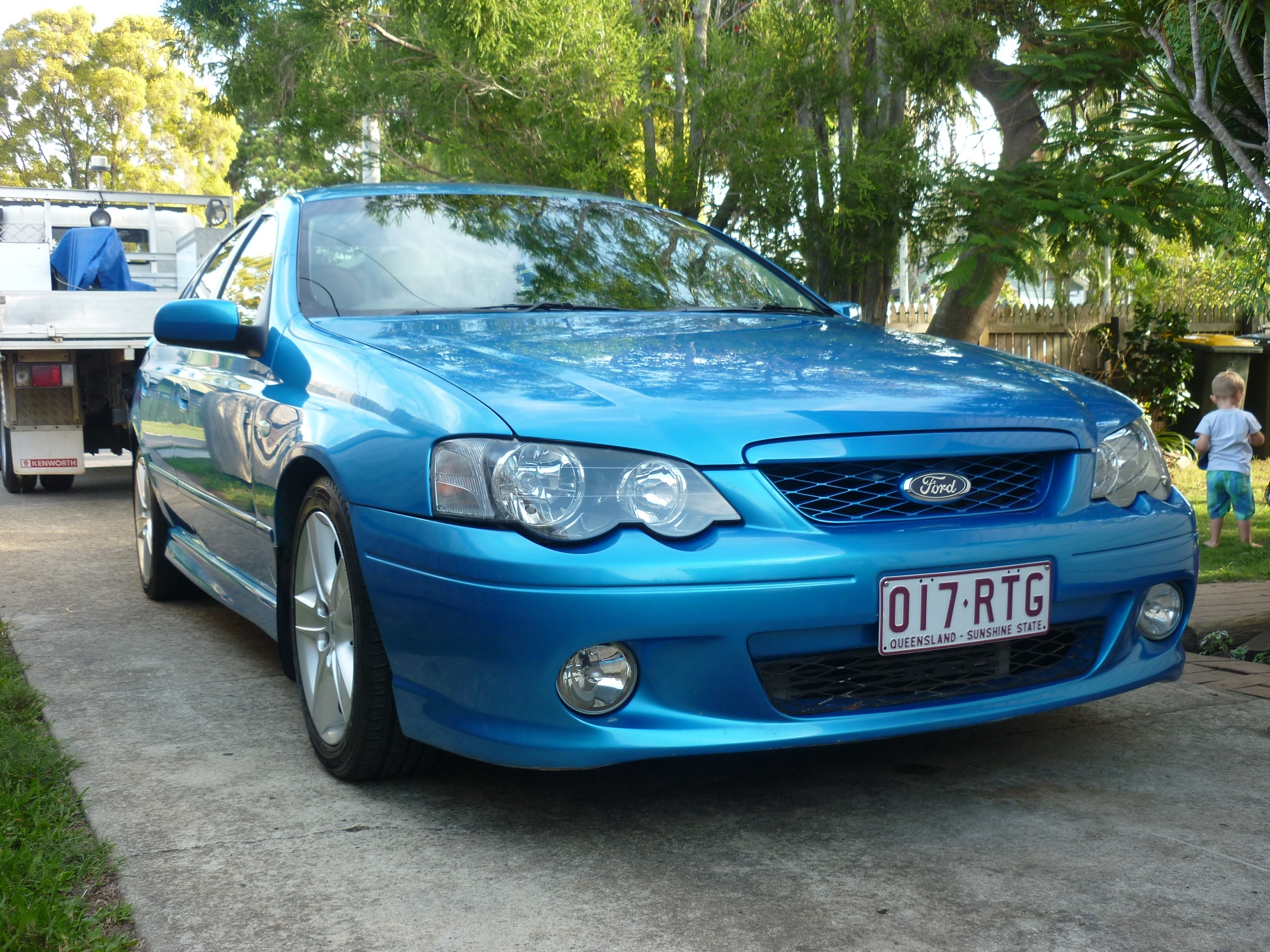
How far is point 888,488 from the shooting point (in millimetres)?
2711

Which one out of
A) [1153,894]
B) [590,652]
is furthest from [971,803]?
[590,652]

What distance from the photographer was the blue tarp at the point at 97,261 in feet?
32.6

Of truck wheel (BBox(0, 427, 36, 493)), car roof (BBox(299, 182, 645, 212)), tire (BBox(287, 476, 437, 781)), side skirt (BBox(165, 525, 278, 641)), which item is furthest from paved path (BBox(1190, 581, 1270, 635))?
truck wheel (BBox(0, 427, 36, 493))

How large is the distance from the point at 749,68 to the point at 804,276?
4.09ft

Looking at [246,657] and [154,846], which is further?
[246,657]

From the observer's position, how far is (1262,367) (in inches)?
460

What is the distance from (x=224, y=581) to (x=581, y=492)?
1.98 metres

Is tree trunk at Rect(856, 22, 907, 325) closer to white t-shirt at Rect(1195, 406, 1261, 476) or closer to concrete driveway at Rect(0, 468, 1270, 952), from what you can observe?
white t-shirt at Rect(1195, 406, 1261, 476)

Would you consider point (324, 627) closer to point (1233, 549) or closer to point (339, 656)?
point (339, 656)

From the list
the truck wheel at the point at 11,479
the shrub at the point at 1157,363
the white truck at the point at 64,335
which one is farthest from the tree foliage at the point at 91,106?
the shrub at the point at 1157,363

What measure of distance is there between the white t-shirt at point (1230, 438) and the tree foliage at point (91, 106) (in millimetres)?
33989

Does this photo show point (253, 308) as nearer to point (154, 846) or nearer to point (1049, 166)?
point (154, 846)

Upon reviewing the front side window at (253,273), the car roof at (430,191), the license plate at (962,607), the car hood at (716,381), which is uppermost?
the car roof at (430,191)

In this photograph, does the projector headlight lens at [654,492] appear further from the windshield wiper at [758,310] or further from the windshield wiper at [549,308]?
the windshield wiper at [758,310]
